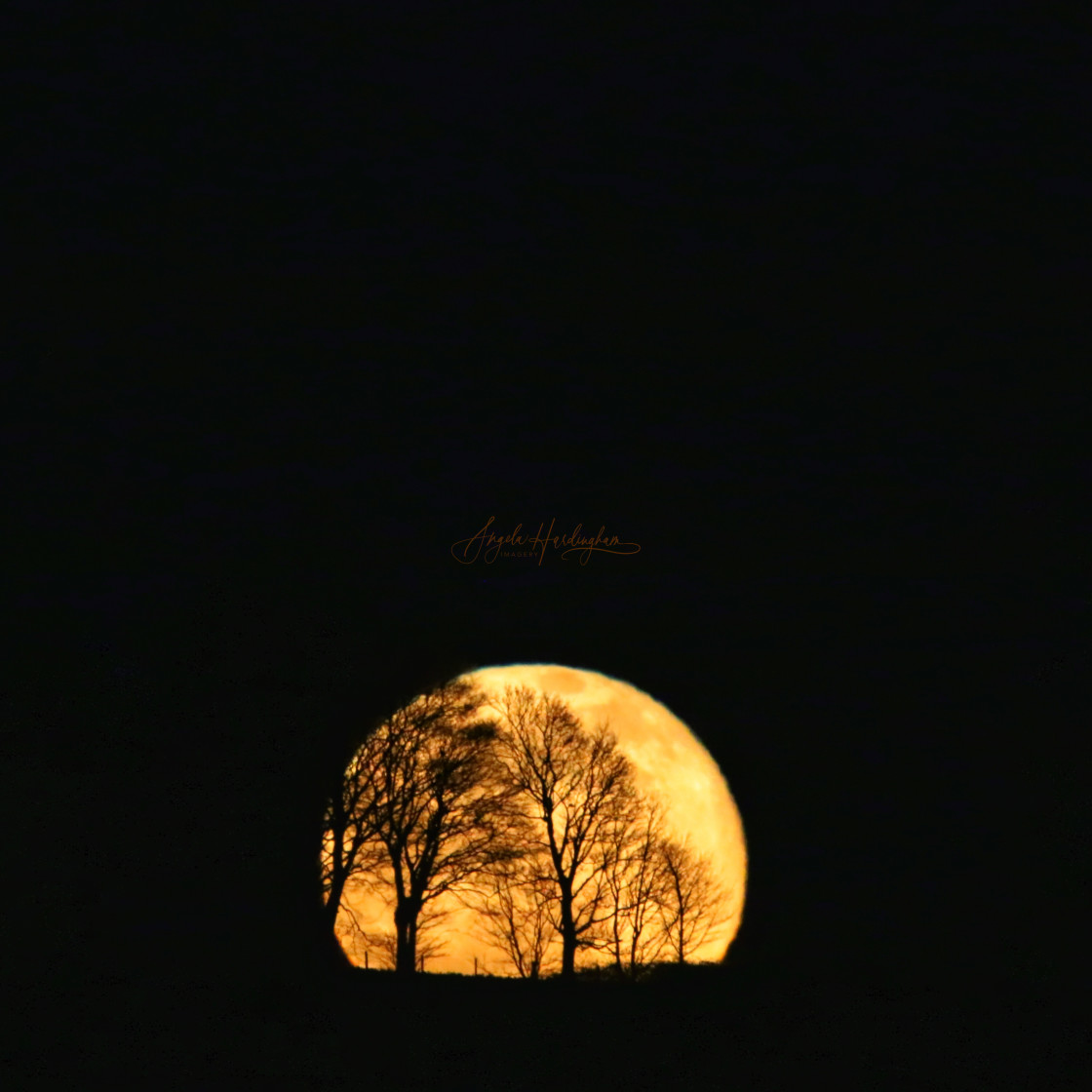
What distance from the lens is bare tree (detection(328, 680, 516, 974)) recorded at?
9.30 meters

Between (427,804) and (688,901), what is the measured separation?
299cm

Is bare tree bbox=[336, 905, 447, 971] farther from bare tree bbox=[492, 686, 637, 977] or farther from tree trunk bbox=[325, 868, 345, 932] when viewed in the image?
bare tree bbox=[492, 686, 637, 977]

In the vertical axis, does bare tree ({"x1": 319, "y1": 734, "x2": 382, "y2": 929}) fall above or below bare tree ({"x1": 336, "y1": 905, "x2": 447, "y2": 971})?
above

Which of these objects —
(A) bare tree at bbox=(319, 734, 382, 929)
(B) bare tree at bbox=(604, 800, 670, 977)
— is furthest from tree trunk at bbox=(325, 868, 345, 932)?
(B) bare tree at bbox=(604, 800, 670, 977)

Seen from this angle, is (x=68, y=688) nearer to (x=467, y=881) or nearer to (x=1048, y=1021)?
(x=467, y=881)

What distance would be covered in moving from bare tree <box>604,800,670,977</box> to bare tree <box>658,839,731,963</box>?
0.05 meters

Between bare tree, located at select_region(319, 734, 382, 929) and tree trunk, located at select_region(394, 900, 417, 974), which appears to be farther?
bare tree, located at select_region(319, 734, 382, 929)

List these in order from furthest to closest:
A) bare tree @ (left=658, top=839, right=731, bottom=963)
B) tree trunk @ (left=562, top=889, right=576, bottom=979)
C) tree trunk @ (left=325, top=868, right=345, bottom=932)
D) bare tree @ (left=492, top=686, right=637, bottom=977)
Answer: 1. tree trunk @ (left=325, top=868, right=345, bottom=932)
2. bare tree @ (left=492, top=686, right=637, bottom=977)
3. bare tree @ (left=658, top=839, right=731, bottom=963)
4. tree trunk @ (left=562, top=889, right=576, bottom=979)

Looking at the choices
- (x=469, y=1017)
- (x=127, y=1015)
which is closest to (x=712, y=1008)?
(x=469, y=1017)

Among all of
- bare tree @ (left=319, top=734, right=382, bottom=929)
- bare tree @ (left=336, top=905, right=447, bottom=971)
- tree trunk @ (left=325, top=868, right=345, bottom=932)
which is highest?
bare tree @ (left=319, top=734, right=382, bottom=929)

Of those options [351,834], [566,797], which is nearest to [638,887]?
[566,797]

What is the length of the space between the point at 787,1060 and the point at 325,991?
430cm

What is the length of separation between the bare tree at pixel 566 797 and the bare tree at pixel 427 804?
27 centimetres

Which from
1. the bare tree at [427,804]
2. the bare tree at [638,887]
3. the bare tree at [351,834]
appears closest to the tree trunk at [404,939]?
the bare tree at [427,804]
